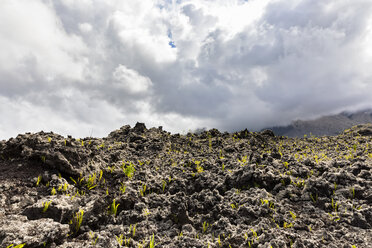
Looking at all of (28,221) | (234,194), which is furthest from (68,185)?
(234,194)

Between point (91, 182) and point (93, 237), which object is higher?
point (91, 182)

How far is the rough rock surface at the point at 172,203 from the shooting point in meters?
3.11

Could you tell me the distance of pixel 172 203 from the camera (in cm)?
401

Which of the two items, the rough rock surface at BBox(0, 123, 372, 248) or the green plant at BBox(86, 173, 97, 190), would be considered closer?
the rough rock surface at BBox(0, 123, 372, 248)

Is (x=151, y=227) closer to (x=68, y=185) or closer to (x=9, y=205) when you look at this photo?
(x=68, y=185)

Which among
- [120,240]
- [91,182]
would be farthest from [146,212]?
[91,182]

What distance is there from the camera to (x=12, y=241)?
8.87 feet

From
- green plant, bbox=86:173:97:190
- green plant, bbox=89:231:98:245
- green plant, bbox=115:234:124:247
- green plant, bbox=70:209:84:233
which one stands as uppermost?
green plant, bbox=86:173:97:190

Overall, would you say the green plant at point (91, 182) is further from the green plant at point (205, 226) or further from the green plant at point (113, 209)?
the green plant at point (205, 226)

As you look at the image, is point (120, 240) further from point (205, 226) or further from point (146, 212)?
point (205, 226)

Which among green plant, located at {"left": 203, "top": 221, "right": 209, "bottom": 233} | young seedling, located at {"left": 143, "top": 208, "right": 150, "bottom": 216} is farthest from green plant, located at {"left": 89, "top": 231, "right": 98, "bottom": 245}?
green plant, located at {"left": 203, "top": 221, "right": 209, "bottom": 233}

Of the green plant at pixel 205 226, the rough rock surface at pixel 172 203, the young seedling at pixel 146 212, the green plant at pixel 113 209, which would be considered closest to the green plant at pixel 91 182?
the rough rock surface at pixel 172 203

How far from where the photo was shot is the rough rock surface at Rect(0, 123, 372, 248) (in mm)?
3113

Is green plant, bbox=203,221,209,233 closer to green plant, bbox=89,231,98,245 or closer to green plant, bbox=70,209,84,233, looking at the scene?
green plant, bbox=89,231,98,245
